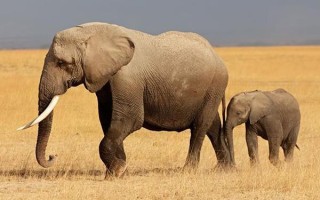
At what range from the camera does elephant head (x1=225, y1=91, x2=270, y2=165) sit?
44.2ft

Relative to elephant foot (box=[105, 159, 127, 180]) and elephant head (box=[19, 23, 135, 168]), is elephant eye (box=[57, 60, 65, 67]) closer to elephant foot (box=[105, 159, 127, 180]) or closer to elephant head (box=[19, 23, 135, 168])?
elephant head (box=[19, 23, 135, 168])

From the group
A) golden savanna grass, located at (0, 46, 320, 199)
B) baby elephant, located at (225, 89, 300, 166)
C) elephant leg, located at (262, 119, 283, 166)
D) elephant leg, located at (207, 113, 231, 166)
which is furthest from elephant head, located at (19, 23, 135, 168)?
elephant leg, located at (262, 119, 283, 166)

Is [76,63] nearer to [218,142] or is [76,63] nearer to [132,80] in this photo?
[132,80]

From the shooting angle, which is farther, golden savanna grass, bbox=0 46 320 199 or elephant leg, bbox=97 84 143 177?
elephant leg, bbox=97 84 143 177

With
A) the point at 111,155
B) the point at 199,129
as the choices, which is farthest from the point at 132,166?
the point at 111,155

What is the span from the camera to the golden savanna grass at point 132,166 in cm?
981

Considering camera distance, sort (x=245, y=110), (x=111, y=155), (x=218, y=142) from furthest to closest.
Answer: (x=245, y=110) → (x=218, y=142) → (x=111, y=155)

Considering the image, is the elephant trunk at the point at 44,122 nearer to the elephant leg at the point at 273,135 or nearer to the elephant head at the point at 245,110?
the elephant head at the point at 245,110

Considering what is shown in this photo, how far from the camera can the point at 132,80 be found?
37.9ft

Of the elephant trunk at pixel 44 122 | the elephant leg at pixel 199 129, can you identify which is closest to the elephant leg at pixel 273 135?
the elephant leg at pixel 199 129

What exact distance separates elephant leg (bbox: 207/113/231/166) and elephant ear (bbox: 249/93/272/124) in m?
0.65

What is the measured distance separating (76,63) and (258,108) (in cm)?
394

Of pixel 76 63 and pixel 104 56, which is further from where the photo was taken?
pixel 104 56

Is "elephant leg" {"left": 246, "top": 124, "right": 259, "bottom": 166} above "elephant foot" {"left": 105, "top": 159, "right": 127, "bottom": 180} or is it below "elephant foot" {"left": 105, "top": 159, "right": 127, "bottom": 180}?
below
